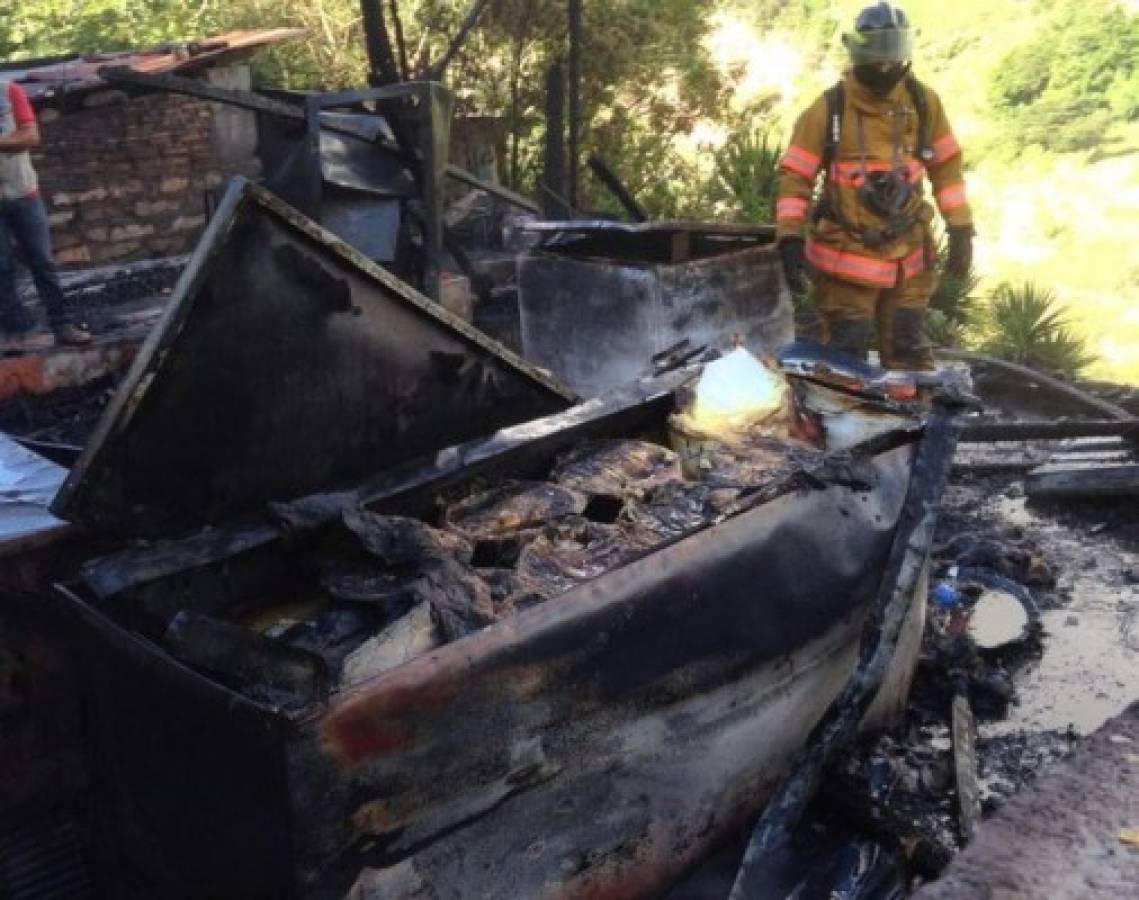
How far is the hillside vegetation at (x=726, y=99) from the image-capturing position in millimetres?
11234

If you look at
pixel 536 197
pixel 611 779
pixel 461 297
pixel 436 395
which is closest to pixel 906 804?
pixel 611 779

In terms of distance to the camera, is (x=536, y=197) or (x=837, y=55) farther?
(x=837, y=55)

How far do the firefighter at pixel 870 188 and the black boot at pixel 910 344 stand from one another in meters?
0.03

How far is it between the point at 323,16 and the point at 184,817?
1088 centimetres

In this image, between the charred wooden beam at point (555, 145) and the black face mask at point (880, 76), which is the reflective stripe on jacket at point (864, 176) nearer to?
the black face mask at point (880, 76)

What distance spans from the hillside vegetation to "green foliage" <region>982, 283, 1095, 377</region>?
34 centimetres

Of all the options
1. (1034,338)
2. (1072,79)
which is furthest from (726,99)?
(1072,79)

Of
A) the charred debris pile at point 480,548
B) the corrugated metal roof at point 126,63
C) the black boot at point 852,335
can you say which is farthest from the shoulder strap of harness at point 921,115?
the corrugated metal roof at point 126,63

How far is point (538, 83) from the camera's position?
11367 millimetres

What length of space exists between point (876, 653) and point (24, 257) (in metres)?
5.36

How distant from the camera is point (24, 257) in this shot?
663 cm

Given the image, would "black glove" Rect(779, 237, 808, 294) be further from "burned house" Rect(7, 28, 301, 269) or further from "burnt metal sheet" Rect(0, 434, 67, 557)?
"burned house" Rect(7, 28, 301, 269)

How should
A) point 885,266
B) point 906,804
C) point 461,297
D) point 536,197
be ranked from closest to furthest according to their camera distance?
point 906,804
point 885,266
point 461,297
point 536,197

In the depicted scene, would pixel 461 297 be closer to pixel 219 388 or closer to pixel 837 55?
pixel 219 388
